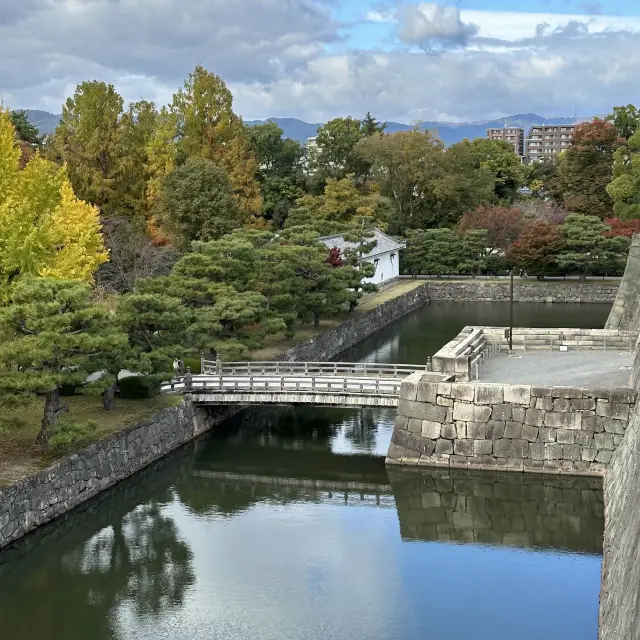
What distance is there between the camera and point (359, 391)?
23.7 meters

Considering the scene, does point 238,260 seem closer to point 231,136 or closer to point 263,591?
point 263,591

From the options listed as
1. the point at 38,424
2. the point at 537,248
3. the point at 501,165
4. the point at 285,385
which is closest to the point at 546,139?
the point at 501,165

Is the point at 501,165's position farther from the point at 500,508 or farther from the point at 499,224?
the point at 500,508

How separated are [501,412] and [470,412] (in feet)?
2.41

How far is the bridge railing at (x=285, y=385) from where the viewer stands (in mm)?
23781

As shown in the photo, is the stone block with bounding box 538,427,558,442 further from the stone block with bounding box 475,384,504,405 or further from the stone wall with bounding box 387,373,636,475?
the stone block with bounding box 475,384,504,405

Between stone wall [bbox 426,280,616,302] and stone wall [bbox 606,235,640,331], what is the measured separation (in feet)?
53.3

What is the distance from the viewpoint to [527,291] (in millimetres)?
53062

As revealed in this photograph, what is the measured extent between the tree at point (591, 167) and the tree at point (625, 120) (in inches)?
137

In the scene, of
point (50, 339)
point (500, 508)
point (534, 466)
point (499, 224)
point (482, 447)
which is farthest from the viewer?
point (499, 224)

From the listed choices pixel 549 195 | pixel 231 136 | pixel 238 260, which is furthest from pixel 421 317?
pixel 549 195

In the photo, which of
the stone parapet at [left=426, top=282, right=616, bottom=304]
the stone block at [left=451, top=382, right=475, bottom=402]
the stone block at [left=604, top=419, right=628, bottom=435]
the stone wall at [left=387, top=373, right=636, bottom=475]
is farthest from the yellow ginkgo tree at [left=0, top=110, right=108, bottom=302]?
the stone parapet at [left=426, top=282, right=616, bottom=304]

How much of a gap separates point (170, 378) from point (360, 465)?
552 cm

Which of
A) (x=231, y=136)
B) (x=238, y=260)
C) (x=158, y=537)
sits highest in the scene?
(x=231, y=136)
